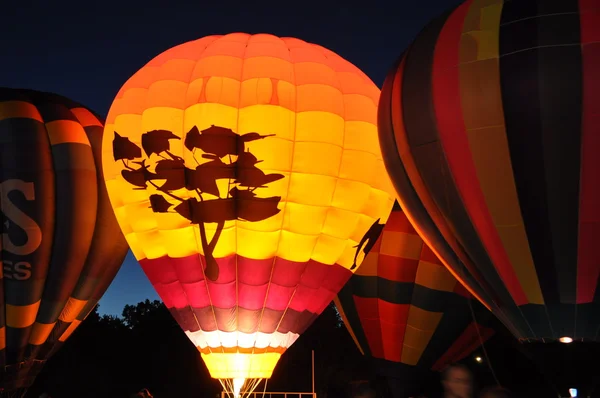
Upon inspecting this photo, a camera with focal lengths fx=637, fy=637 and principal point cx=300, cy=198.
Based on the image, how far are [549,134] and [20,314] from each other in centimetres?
634

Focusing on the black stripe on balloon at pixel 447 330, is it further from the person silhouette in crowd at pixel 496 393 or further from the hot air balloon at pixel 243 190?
the person silhouette in crowd at pixel 496 393

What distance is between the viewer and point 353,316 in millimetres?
8227

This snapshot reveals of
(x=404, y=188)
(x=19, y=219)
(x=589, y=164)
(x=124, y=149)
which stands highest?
(x=124, y=149)

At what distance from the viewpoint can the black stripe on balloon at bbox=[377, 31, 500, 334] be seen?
18.2 ft

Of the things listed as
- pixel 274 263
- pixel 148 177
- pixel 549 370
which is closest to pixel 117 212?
pixel 148 177

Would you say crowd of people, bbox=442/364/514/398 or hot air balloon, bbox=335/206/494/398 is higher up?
hot air balloon, bbox=335/206/494/398

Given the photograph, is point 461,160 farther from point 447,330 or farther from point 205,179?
point 447,330

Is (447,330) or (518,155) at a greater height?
(518,155)

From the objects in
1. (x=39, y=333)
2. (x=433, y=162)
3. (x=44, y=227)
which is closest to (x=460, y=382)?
(x=433, y=162)

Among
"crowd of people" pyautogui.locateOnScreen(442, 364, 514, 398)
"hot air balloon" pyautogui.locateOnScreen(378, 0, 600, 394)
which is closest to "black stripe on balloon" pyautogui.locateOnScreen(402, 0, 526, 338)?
"hot air balloon" pyautogui.locateOnScreen(378, 0, 600, 394)

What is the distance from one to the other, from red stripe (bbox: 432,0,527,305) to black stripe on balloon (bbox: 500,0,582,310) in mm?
254

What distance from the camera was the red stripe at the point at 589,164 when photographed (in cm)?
466

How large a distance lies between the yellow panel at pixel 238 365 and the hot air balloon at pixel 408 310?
192cm

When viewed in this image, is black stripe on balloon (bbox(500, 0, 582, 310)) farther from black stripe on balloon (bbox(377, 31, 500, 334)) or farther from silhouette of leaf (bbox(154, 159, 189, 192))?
silhouette of leaf (bbox(154, 159, 189, 192))
